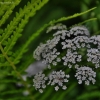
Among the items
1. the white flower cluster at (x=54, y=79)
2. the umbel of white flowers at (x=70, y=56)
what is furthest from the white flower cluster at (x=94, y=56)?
the white flower cluster at (x=54, y=79)

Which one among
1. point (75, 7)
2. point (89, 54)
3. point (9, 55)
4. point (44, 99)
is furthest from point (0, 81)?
point (75, 7)

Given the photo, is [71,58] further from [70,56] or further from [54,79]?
[54,79]

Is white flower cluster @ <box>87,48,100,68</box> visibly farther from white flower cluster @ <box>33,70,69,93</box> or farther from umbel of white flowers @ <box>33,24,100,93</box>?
white flower cluster @ <box>33,70,69,93</box>

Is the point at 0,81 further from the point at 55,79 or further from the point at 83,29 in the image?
the point at 83,29

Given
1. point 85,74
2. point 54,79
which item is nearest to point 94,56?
point 85,74

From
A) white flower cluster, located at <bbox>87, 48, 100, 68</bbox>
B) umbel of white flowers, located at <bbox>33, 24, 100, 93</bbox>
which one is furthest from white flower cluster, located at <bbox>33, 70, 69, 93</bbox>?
white flower cluster, located at <bbox>87, 48, 100, 68</bbox>

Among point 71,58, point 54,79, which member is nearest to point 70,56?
point 71,58

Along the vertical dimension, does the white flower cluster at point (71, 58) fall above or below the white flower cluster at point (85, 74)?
above

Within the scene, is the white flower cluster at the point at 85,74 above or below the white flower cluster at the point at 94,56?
below

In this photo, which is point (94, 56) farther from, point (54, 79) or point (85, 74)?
point (54, 79)

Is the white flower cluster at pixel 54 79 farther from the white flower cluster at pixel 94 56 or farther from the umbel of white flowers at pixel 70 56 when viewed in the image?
the white flower cluster at pixel 94 56

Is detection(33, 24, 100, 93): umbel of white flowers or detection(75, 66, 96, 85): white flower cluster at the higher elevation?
detection(33, 24, 100, 93): umbel of white flowers
